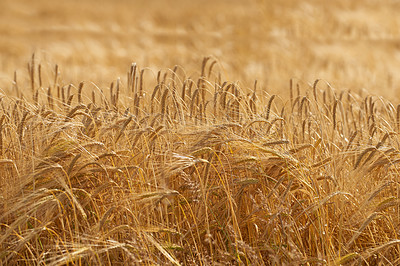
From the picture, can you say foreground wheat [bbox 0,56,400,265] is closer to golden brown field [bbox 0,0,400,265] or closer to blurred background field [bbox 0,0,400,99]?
golden brown field [bbox 0,0,400,265]

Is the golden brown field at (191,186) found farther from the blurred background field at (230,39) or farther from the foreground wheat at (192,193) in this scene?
the blurred background field at (230,39)

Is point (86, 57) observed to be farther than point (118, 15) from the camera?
No

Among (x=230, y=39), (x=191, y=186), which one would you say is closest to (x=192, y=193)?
(x=191, y=186)

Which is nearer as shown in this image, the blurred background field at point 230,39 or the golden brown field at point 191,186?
the golden brown field at point 191,186

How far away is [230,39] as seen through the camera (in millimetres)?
13328

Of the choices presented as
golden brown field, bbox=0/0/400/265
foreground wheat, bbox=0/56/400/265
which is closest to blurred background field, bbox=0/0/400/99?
golden brown field, bbox=0/0/400/265

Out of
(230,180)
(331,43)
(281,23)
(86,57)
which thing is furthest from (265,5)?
(230,180)

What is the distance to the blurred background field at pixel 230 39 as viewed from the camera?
923 cm

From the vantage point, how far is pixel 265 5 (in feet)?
29.4

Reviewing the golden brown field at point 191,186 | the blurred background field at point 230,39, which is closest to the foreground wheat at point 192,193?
the golden brown field at point 191,186

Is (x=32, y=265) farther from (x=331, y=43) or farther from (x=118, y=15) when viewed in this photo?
(x=118, y=15)

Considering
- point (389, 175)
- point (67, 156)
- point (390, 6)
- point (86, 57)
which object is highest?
point (390, 6)

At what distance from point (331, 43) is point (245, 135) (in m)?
10.3

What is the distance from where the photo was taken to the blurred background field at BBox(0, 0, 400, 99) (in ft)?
30.3
